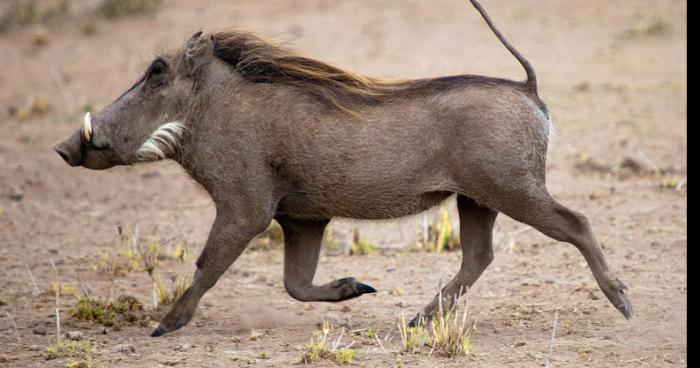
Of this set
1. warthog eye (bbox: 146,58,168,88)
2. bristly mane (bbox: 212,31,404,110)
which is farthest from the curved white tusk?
bristly mane (bbox: 212,31,404,110)

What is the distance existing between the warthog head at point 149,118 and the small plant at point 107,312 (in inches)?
29.9

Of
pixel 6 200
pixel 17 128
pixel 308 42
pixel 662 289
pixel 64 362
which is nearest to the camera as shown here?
pixel 64 362

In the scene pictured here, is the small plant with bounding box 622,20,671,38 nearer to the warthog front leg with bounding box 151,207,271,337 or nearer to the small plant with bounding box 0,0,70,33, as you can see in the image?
the small plant with bounding box 0,0,70,33

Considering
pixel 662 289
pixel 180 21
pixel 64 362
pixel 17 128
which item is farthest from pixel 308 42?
pixel 64 362

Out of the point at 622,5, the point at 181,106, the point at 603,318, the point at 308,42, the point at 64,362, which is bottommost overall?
the point at 64,362

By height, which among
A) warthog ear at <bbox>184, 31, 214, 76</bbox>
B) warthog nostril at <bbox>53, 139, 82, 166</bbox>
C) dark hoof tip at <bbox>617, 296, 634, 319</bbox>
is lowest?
dark hoof tip at <bbox>617, 296, 634, 319</bbox>

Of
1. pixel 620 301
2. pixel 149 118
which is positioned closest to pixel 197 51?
pixel 149 118

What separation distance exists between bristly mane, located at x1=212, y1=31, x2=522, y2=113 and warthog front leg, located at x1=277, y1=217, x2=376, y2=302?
732 millimetres

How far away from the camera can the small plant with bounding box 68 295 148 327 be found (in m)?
5.81

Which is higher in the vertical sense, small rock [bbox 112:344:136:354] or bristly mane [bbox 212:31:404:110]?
bristly mane [bbox 212:31:404:110]

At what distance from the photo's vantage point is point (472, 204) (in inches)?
224

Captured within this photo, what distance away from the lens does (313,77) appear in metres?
5.52

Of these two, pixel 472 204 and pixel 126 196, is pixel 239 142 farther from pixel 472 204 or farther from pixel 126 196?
pixel 126 196
